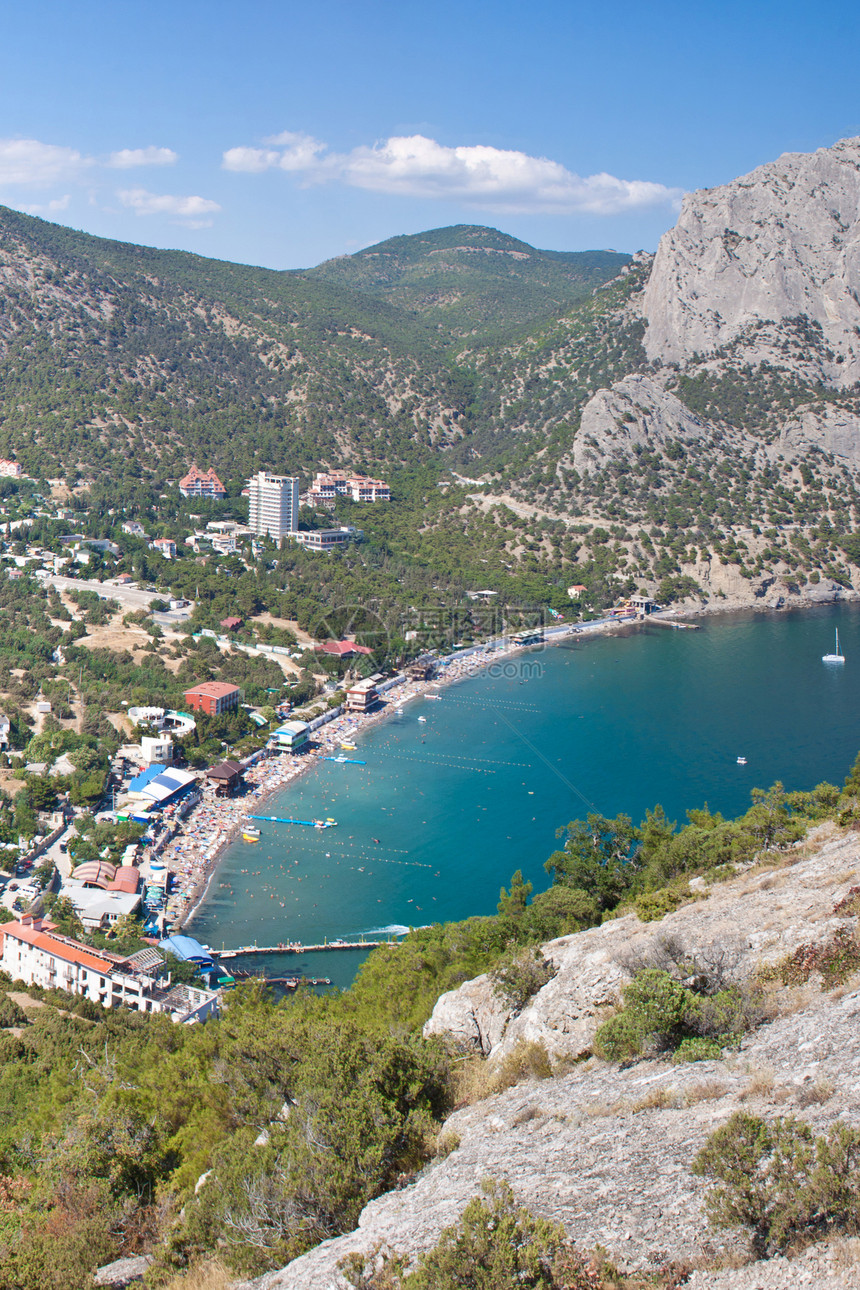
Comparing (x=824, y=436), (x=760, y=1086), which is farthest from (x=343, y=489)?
(x=760, y=1086)

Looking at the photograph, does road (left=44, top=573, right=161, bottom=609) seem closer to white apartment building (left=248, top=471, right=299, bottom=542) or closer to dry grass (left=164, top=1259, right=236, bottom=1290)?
white apartment building (left=248, top=471, right=299, bottom=542)

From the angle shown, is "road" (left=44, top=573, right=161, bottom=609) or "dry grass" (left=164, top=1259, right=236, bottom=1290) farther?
"road" (left=44, top=573, right=161, bottom=609)

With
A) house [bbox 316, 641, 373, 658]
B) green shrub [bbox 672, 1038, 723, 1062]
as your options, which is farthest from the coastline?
green shrub [bbox 672, 1038, 723, 1062]

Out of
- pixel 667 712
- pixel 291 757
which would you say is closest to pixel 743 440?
pixel 667 712

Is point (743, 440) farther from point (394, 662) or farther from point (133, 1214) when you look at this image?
point (133, 1214)

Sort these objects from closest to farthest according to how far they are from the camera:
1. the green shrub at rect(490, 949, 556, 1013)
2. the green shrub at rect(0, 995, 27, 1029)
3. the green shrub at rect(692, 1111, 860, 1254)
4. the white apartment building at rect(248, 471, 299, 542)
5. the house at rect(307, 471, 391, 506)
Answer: the green shrub at rect(692, 1111, 860, 1254)
the green shrub at rect(490, 949, 556, 1013)
the green shrub at rect(0, 995, 27, 1029)
the white apartment building at rect(248, 471, 299, 542)
the house at rect(307, 471, 391, 506)

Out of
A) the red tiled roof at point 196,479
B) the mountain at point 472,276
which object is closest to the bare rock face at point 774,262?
the mountain at point 472,276

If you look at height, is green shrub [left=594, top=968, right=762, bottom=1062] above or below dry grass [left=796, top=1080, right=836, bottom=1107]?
below
